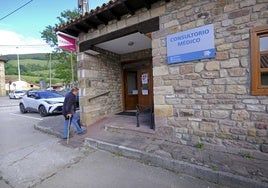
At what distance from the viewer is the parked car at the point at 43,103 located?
9.74m

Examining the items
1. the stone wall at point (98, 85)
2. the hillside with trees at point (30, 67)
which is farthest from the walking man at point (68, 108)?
the hillside with trees at point (30, 67)

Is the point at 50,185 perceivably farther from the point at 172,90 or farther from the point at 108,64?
the point at 108,64

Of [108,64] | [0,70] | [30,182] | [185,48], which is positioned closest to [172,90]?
[185,48]

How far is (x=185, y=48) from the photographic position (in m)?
4.02

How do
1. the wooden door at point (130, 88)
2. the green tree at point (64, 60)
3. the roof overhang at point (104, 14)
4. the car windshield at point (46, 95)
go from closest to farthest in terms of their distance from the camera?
the roof overhang at point (104, 14) → the wooden door at point (130, 88) → the car windshield at point (46, 95) → the green tree at point (64, 60)

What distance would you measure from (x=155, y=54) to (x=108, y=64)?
11.0ft

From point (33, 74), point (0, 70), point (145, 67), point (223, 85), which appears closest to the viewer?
point (223, 85)

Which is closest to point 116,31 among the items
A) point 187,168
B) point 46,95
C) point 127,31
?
point 127,31

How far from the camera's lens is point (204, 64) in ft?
12.4

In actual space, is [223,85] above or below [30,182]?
above

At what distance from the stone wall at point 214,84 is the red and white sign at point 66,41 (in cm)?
321

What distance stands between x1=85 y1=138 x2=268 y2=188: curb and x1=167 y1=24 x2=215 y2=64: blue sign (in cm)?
223

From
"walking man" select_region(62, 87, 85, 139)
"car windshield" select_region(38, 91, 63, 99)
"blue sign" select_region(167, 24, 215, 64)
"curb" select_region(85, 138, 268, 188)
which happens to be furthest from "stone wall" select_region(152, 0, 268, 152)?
"car windshield" select_region(38, 91, 63, 99)

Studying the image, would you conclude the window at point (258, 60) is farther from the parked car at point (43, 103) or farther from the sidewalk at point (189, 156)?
the parked car at point (43, 103)
